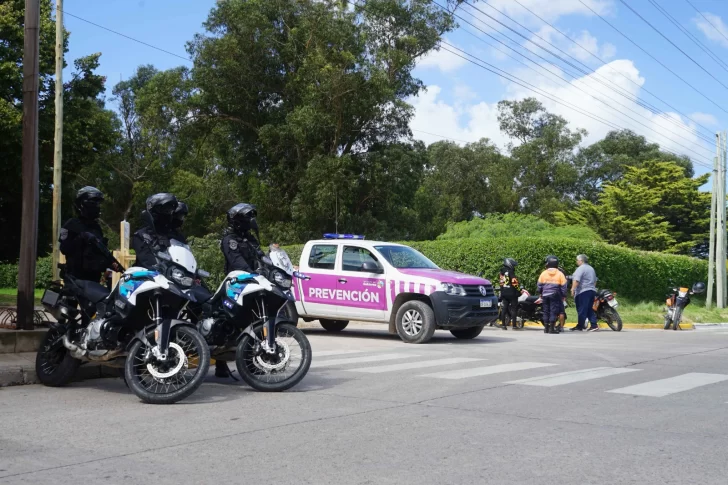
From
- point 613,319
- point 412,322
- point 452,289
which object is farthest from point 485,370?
point 613,319

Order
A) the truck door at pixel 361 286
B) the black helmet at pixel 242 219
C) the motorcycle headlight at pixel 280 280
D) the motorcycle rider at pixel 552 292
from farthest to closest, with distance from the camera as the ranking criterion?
the motorcycle rider at pixel 552 292 < the truck door at pixel 361 286 < the black helmet at pixel 242 219 < the motorcycle headlight at pixel 280 280

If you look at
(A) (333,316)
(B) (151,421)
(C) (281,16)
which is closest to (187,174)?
(C) (281,16)

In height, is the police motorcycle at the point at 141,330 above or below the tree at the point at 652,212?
below

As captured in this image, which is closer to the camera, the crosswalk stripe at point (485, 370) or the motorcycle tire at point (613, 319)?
the crosswalk stripe at point (485, 370)

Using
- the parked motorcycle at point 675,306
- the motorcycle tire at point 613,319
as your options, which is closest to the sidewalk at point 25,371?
the motorcycle tire at point 613,319

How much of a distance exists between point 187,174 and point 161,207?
4334 cm

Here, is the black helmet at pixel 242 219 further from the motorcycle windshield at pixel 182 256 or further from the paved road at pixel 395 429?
the paved road at pixel 395 429

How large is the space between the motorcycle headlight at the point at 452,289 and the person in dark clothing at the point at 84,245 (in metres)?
7.27

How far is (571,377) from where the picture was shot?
384 inches

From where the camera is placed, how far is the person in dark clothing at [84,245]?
28.4 ft

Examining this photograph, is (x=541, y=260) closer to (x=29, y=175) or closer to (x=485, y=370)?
(x=485, y=370)

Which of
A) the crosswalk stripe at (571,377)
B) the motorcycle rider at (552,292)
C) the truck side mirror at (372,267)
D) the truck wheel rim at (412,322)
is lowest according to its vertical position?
the crosswalk stripe at (571,377)

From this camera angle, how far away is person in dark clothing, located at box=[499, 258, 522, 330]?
19.3m

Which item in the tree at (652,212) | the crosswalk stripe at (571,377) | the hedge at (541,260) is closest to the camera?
the crosswalk stripe at (571,377)
